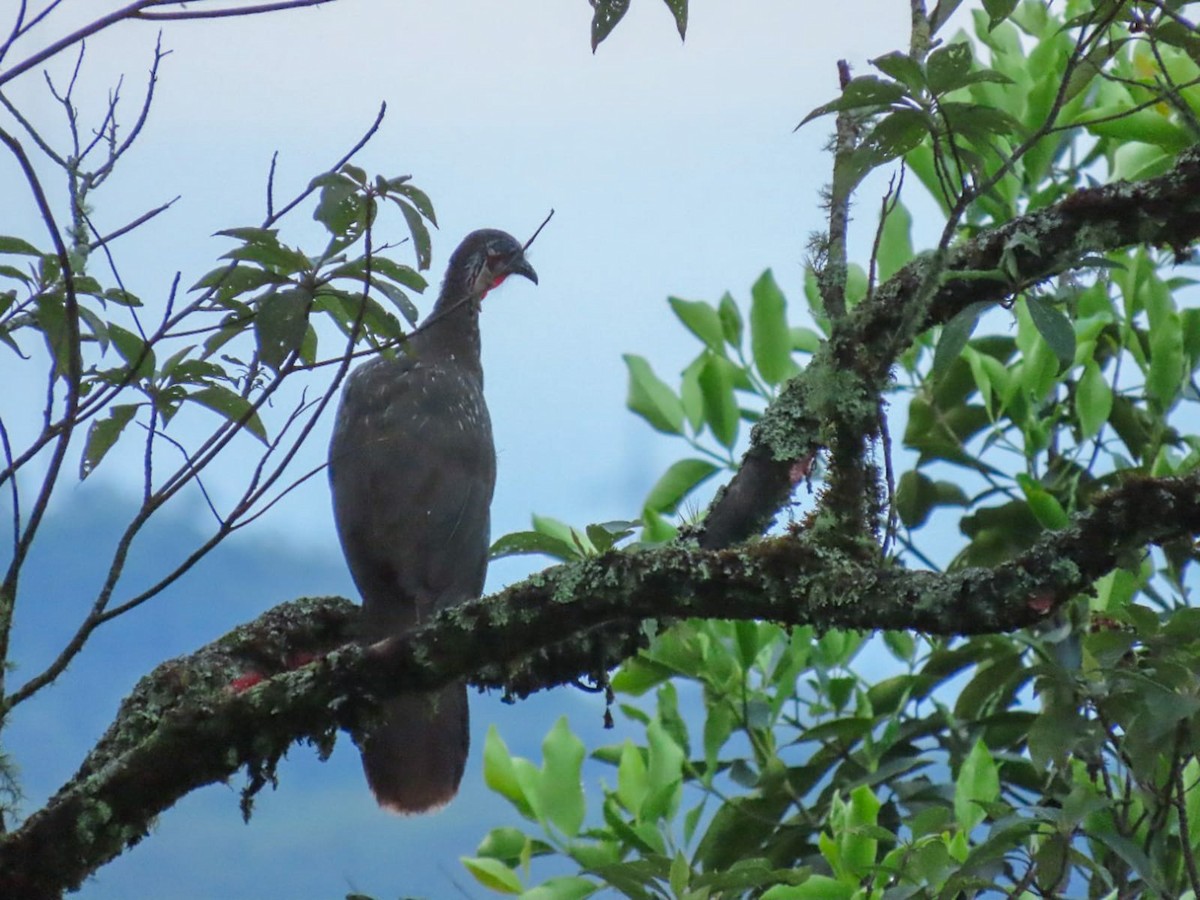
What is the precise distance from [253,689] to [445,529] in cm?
100

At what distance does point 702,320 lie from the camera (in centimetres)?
302

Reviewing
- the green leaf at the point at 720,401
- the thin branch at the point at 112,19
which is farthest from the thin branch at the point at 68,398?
the green leaf at the point at 720,401

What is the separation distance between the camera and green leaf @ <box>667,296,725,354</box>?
300 centimetres

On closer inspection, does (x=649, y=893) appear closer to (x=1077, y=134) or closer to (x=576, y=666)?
(x=576, y=666)

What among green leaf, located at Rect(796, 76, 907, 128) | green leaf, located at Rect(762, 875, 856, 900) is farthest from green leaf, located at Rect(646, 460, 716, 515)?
green leaf, located at Rect(796, 76, 907, 128)

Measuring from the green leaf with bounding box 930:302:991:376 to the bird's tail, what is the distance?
132 cm

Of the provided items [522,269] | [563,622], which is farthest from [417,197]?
[522,269]

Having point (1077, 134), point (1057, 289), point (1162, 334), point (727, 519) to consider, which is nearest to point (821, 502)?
point (727, 519)

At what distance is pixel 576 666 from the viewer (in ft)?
5.81

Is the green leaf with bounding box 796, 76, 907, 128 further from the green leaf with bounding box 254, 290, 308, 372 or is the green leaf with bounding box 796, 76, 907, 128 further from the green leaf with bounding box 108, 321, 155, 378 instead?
the green leaf with bounding box 108, 321, 155, 378

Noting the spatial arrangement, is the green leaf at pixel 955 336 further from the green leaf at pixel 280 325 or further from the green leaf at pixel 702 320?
the green leaf at pixel 702 320

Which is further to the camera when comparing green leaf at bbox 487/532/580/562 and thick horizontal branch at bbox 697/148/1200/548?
green leaf at bbox 487/532/580/562

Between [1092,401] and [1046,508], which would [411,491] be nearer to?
[1046,508]

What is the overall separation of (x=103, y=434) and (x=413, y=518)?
0.99 meters
